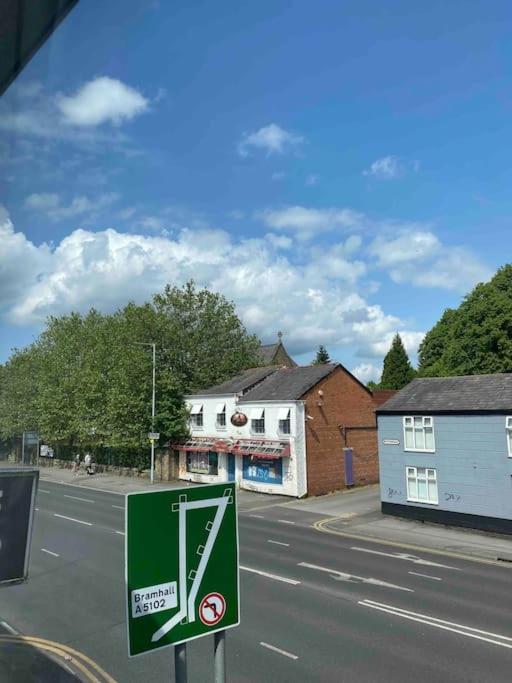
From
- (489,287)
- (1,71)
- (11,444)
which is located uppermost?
(489,287)

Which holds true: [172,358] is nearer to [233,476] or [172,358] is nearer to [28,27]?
[233,476]

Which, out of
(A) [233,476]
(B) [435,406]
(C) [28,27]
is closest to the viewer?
(C) [28,27]

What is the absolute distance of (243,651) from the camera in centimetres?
938

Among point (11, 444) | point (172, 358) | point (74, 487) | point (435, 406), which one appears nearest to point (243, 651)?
Result: point (11, 444)

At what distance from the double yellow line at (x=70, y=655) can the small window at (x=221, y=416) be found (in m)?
26.0

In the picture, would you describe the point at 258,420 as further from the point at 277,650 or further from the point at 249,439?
the point at 277,650

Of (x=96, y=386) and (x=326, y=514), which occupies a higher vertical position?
(x=96, y=386)

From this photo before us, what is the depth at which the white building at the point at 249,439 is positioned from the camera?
31312 millimetres

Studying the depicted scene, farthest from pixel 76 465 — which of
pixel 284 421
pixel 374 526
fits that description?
pixel 374 526

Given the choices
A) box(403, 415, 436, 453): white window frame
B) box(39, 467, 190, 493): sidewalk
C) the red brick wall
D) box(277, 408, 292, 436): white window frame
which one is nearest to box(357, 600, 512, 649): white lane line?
box(403, 415, 436, 453): white window frame

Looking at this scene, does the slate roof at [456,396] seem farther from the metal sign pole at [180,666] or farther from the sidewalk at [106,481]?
the metal sign pole at [180,666]

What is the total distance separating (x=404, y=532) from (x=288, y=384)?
13584mm

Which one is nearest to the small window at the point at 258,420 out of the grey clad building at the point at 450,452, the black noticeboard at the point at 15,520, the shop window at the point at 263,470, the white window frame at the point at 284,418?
the white window frame at the point at 284,418

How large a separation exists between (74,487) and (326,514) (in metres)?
19.9
